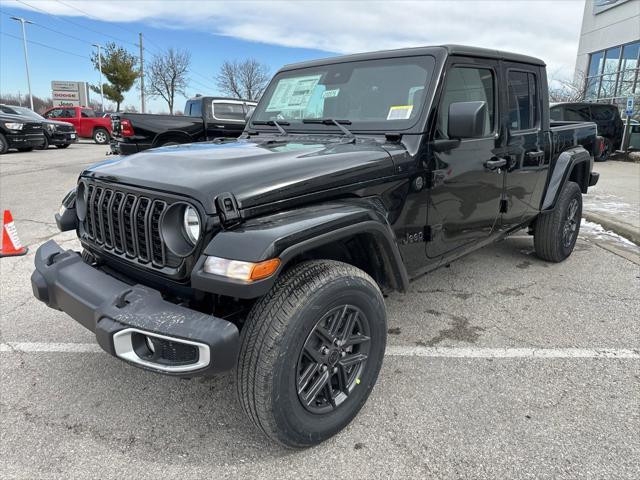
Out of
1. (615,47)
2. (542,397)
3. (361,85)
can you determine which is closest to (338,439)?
(542,397)

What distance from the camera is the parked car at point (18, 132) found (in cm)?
1475

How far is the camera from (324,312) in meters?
2.09

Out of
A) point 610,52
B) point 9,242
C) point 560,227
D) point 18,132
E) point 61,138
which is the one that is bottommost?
point 9,242

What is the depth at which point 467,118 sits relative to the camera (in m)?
2.63

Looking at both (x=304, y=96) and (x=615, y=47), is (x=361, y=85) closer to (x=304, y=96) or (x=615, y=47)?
(x=304, y=96)

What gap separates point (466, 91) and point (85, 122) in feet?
76.7

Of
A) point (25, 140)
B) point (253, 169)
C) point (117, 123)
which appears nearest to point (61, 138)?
point (25, 140)

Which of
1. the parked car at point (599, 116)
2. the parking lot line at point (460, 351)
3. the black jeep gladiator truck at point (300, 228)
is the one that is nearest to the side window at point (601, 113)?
the parked car at point (599, 116)

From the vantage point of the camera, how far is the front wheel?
1.93 meters

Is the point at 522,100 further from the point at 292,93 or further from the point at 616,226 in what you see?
the point at 616,226

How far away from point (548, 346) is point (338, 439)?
1731mm

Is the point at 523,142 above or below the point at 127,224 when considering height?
above

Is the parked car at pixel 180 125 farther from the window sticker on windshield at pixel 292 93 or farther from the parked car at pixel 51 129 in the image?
the parked car at pixel 51 129

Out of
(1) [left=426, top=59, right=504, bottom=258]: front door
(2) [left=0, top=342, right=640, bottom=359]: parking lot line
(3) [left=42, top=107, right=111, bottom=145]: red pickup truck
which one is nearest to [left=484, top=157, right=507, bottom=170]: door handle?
(1) [left=426, top=59, right=504, bottom=258]: front door
